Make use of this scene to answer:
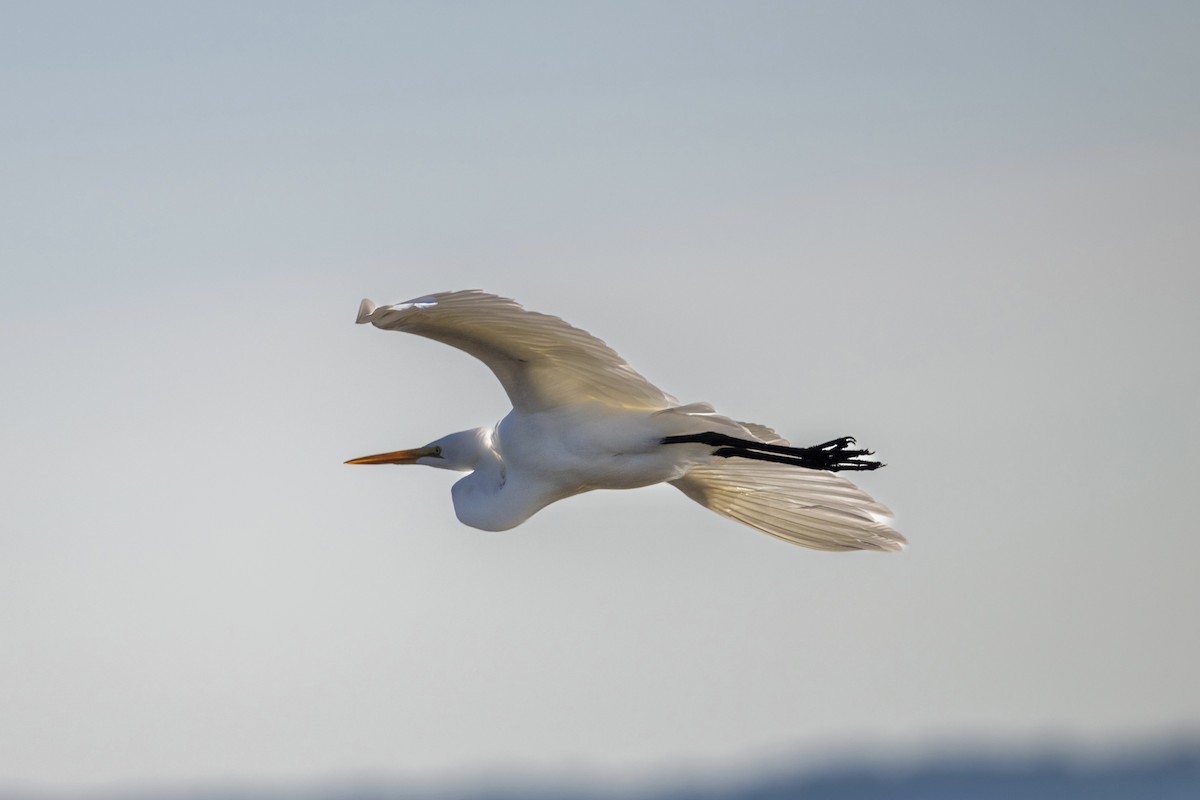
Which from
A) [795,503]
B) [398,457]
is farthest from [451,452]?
[795,503]

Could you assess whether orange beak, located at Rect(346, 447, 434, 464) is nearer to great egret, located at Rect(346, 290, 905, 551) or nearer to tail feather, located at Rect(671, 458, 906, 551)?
great egret, located at Rect(346, 290, 905, 551)

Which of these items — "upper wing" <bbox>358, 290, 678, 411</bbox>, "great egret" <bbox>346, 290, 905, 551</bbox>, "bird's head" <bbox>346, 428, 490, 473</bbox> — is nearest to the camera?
"upper wing" <bbox>358, 290, 678, 411</bbox>

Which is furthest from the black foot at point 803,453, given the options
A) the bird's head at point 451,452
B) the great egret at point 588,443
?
the bird's head at point 451,452

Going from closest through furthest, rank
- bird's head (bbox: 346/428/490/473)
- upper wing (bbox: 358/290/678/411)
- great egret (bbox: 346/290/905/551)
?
upper wing (bbox: 358/290/678/411) → great egret (bbox: 346/290/905/551) → bird's head (bbox: 346/428/490/473)

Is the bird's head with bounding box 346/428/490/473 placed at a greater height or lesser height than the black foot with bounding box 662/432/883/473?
greater

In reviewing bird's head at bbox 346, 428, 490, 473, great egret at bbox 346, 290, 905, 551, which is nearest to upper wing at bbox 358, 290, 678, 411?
great egret at bbox 346, 290, 905, 551

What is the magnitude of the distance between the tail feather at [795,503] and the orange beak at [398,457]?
168cm

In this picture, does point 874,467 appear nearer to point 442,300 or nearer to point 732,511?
point 732,511

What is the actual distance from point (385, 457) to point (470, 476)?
1335mm

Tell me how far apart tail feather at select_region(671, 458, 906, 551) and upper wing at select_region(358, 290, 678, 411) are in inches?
45.2

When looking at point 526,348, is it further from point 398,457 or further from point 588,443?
point 398,457

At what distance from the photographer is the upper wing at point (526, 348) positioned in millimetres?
9055

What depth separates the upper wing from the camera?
356 inches

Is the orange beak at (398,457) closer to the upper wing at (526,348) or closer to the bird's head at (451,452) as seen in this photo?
the bird's head at (451,452)
